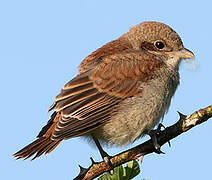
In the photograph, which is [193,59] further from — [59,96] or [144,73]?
[59,96]

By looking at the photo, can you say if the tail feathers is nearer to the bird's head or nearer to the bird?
the bird

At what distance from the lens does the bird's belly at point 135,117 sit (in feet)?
14.7

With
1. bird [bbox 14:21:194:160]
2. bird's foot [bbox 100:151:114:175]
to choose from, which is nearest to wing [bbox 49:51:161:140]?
bird [bbox 14:21:194:160]

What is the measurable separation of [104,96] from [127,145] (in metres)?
0.67

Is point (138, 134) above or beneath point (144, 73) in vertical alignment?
beneath

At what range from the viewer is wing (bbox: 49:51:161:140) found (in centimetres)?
428

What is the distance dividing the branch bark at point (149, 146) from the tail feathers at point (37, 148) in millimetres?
705

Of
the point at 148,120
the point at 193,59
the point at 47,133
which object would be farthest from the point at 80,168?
the point at 193,59

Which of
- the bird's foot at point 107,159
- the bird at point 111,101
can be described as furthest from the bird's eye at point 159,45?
the bird's foot at point 107,159

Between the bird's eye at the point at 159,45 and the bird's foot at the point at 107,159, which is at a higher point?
the bird's eye at the point at 159,45

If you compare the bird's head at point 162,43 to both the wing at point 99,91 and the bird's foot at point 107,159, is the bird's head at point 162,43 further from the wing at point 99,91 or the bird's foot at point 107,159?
the bird's foot at point 107,159

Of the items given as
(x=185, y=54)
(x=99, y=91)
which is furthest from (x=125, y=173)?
(x=185, y=54)

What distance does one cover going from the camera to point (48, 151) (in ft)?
13.3

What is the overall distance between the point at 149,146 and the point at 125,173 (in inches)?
43.4
